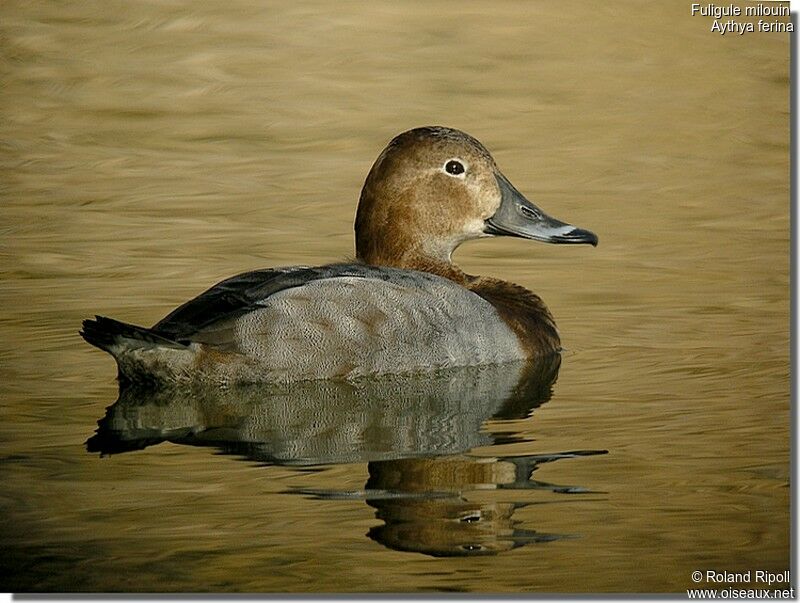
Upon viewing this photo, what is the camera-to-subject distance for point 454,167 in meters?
8.27

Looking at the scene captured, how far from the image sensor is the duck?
709cm

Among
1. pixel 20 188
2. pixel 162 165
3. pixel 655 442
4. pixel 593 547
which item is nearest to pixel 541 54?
pixel 162 165

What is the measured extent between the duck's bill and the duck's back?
0.81 m

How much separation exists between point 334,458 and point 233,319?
1.02 metres

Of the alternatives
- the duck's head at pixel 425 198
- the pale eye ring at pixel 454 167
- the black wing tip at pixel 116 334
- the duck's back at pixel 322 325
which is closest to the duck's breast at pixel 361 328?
the duck's back at pixel 322 325

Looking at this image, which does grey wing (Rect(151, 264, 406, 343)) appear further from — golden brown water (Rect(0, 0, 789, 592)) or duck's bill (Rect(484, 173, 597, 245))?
duck's bill (Rect(484, 173, 597, 245))

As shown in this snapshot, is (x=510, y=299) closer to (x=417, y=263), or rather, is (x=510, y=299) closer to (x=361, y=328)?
(x=417, y=263)

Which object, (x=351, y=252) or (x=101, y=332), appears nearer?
(x=101, y=332)

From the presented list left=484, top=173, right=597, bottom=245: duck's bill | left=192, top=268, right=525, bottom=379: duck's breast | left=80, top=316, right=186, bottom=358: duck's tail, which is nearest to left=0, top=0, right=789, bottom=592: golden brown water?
left=192, top=268, right=525, bottom=379: duck's breast

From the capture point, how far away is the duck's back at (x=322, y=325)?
710 cm

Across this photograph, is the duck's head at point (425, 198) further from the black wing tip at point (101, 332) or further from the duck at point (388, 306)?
the black wing tip at point (101, 332)

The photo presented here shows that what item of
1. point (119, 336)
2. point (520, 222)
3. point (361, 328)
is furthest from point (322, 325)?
point (520, 222)

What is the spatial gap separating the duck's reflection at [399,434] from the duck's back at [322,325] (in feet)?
0.31

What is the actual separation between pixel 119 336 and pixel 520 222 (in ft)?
7.79
